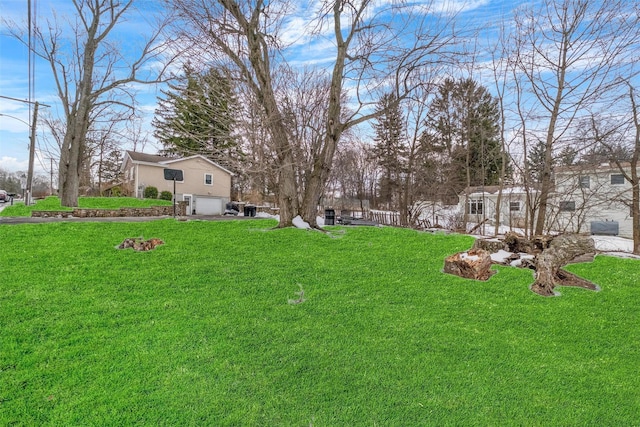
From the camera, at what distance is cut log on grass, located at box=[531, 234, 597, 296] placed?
4.82 metres

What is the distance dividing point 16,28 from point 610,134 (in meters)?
20.6

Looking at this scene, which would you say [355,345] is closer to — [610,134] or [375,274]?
[375,274]

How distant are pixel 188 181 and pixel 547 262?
22104 mm

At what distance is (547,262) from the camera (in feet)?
17.1

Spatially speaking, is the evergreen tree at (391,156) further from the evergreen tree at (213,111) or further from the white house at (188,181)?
the evergreen tree at (213,111)

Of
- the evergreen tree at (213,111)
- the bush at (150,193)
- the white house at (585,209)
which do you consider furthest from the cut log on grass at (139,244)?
the bush at (150,193)

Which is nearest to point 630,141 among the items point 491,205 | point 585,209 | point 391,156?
point 585,209

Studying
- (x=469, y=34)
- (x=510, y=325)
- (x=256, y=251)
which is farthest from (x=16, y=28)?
(x=510, y=325)

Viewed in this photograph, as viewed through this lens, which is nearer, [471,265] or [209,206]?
[471,265]

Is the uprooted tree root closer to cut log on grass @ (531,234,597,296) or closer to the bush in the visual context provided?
cut log on grass @ (531,234,597,296)

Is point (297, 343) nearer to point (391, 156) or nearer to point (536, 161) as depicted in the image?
point (536, 161)

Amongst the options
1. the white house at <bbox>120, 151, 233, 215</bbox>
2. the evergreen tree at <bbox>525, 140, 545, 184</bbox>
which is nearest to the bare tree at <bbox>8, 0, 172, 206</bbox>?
the white house at <bbox>120, 151, 233, 215</bbox>

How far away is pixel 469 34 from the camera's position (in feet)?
24.7

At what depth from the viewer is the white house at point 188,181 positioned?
21017mm
